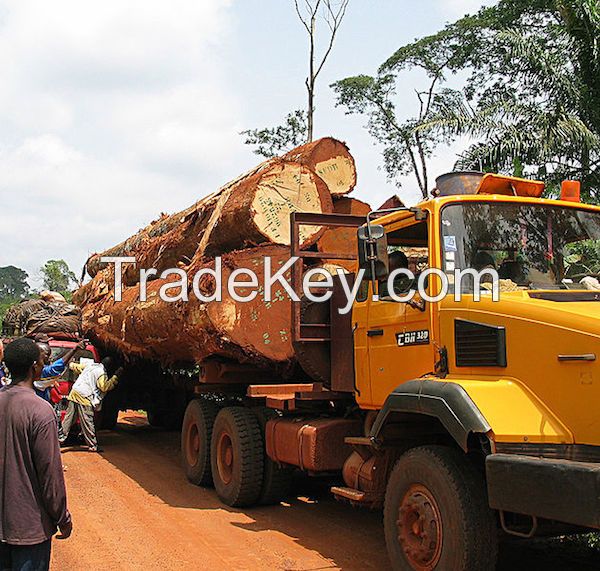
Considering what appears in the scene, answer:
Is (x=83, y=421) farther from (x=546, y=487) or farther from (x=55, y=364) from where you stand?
(x=546, y=487)

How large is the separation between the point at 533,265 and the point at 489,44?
22299 millimetres

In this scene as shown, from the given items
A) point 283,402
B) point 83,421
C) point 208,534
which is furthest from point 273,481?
point 83,421

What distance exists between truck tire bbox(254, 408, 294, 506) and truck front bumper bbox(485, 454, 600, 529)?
3790mm

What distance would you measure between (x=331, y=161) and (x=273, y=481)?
3422 mm

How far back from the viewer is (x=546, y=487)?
4.03m

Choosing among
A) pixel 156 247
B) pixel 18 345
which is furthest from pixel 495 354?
pixel 156 247

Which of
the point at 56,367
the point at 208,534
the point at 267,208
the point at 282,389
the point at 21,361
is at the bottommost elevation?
the point at 208,534

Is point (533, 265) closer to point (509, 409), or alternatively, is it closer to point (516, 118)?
point (509, 409)

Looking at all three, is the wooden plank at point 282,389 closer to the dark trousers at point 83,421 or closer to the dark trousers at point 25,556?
the dark trousers at point 25,556

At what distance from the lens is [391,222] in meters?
5.87

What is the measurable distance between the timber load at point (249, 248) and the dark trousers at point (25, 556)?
3.71 m

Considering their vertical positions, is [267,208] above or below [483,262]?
above

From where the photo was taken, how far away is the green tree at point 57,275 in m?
42.2

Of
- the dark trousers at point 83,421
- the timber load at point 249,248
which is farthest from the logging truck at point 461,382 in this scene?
the dark trousers at point 83,421
